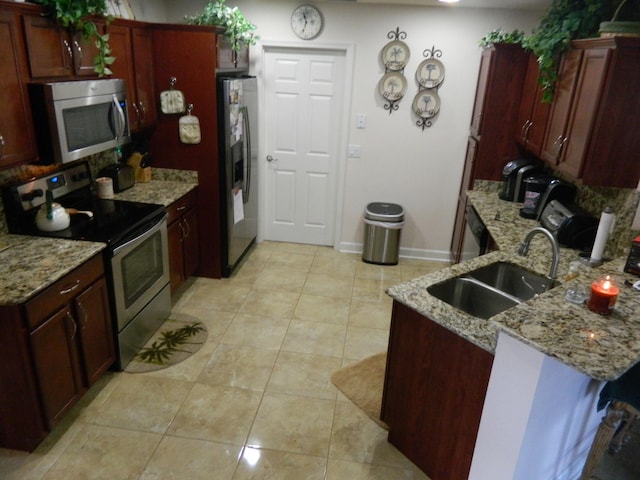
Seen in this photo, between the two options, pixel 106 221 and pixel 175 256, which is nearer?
pixel 106 221

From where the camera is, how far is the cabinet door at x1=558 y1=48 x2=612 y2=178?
2.34 meters

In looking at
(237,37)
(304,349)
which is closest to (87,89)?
(237,37)

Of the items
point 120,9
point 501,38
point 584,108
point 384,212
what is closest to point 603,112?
point 584,108

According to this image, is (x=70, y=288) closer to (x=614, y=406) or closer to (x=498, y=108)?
(x=614, y=406)

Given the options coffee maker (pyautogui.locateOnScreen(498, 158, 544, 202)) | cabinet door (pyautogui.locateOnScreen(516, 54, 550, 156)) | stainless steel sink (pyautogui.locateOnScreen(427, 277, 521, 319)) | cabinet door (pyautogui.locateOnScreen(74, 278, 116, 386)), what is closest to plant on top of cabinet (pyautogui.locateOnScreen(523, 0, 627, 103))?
cabinet door (pyautogui.locateOnScreen(516, 54, 550, 156))

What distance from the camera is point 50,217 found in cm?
263

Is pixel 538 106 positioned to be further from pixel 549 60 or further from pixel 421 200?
pixel 421 200

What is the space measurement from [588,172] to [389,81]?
2.33m

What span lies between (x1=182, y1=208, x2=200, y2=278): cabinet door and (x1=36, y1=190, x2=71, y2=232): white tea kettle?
1.13 metres

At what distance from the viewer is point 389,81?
4.36 metres

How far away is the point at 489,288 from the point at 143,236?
2.07 m

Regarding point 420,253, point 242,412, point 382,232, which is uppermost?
point 382,232

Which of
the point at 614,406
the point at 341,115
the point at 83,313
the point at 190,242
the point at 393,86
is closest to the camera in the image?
the point at 614,406

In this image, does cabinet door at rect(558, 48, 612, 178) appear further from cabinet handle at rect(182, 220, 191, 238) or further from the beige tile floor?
cabinet handle at rect(182, 220, 191, 238)
